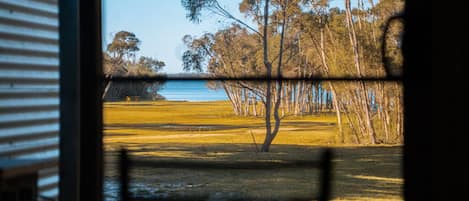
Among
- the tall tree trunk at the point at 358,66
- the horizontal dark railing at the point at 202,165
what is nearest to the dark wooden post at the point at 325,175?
the horizontal dark railing at the point at 202,165

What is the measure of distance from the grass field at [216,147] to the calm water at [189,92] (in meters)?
0.02

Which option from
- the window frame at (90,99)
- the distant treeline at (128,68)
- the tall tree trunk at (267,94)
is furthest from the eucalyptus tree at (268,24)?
the window frame at (90,99)

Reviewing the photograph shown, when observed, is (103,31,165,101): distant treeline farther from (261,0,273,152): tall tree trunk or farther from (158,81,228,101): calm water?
(261,0,273,152): tall tree trunk

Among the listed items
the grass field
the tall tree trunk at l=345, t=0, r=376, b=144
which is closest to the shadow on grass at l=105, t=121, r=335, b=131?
the grass field

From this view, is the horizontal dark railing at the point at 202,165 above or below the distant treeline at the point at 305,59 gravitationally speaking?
below

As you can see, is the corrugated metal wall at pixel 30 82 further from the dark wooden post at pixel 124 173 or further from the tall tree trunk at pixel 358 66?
the tall tree trunk at pixel 358 66

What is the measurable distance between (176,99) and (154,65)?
119 millimetres

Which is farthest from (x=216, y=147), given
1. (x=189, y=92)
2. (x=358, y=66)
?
(x=358, y=66)

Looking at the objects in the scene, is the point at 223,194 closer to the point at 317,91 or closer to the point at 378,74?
the point at 317,91

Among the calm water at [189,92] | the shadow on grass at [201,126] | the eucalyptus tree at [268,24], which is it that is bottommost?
the shadow on grass at [201,126]

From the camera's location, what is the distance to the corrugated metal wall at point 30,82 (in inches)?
56.1

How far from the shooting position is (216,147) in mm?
1523

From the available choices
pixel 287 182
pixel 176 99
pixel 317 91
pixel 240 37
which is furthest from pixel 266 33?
pixel 287 182

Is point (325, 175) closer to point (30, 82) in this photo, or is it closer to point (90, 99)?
point (90, 99)
